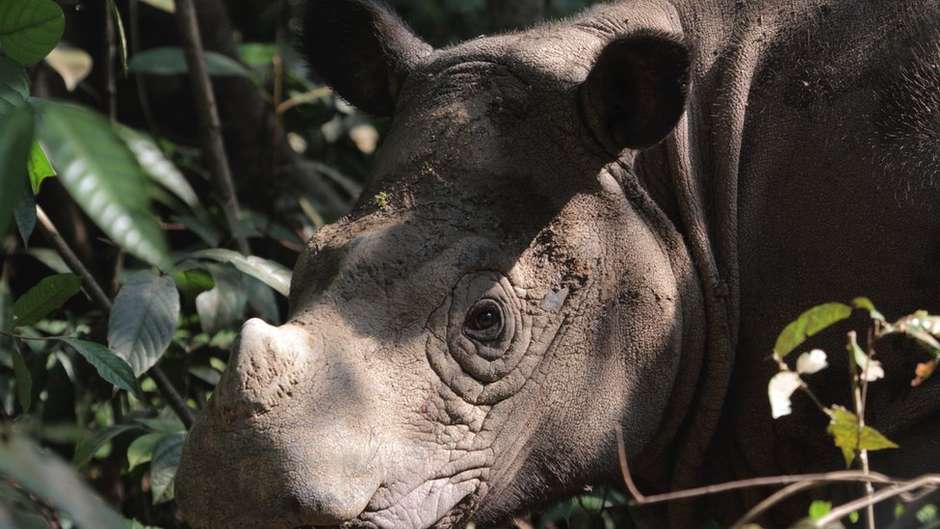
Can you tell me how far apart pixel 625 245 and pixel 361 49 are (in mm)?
1133

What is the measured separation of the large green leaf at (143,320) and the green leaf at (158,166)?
0.31 meters

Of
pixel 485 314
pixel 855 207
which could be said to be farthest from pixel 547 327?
pixel 855 207

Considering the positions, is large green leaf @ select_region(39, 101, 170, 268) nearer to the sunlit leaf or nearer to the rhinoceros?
the rhinoceros

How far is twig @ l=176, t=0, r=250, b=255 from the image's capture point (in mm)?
6008

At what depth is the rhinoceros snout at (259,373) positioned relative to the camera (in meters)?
3.20

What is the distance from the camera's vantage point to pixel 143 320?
433cm

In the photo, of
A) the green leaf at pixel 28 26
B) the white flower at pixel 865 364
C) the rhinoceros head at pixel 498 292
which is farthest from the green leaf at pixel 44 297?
the white flower at pixel 865 364

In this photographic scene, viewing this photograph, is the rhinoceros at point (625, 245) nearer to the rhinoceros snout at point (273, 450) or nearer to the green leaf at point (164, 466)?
the rhinoceros snout at point (273, 450)

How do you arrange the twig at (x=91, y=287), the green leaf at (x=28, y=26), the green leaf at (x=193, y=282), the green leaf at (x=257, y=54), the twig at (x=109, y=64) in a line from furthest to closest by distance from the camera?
1. the green leaf at (x=257, y=54)
2. the twig at (x=109, y=64)
3. the green leaf at (x=193, y=282)
4. the twig at (x=91, y=287)
5. the green leaf at (x=28, y=26)

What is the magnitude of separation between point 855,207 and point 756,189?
293 millimetres

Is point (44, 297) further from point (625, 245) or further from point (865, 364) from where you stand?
point (865, 364)

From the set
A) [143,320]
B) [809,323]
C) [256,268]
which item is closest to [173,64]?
[256,268]

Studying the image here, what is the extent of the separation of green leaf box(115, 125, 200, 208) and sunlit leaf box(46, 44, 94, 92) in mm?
555

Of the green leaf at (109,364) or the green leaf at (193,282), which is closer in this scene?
the green leaf at (109,364)
